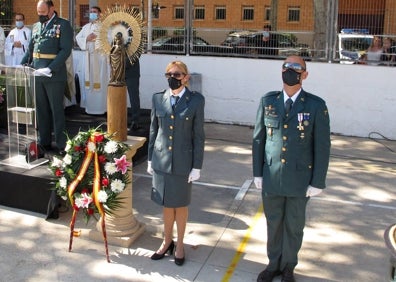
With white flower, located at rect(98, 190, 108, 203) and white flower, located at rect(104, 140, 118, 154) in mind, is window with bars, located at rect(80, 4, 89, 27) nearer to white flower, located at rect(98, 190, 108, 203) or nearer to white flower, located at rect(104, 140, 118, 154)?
white flower, located at rect(104, 140, 118, 154)

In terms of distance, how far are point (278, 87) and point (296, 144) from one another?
6.43 meters

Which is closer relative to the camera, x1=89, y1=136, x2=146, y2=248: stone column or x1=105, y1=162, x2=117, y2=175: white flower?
x1=105, y1=162, x2=117, y2=175: white flower

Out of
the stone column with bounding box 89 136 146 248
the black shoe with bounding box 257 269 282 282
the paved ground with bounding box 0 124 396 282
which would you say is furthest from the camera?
the stone column with bounding box 89 136 146 248

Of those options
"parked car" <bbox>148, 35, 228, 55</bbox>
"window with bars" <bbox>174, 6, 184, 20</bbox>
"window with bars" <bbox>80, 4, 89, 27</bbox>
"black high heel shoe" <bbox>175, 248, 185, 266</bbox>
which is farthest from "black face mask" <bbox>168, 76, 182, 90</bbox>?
"window with bars" <bbox>80, 4, 89, 27</bbox>

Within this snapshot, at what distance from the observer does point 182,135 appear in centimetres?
420

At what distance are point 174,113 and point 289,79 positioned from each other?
1.00 metres

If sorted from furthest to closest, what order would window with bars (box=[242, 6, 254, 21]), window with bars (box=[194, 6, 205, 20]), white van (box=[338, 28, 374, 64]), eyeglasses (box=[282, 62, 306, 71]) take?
window with bars (box=[242, 6, 254, 21]) < window with bars (box=[194, 6, 205, 20]) < white van (box=[338, 28, 374, 64]) < eyeglasses (box=[282, 62, 306, 71])

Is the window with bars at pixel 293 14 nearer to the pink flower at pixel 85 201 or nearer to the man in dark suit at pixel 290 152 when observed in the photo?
the man in dark suit at pixel 290 152

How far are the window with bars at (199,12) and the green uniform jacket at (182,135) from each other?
7119 millimetres

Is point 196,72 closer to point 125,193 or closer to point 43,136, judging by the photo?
point 43,136

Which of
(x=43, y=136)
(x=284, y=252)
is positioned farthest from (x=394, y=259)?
(x=43, y=136)

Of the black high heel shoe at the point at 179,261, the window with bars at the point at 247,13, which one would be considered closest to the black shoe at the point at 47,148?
the black high heel shoe at the point at 179,261

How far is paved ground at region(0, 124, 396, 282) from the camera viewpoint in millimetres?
4297

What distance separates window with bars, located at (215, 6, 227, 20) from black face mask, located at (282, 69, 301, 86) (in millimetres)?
7756
